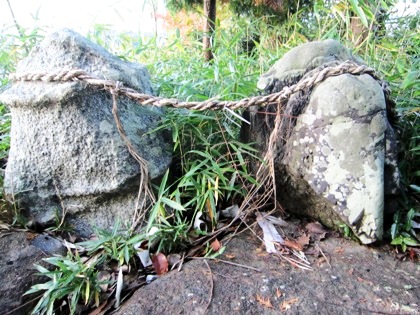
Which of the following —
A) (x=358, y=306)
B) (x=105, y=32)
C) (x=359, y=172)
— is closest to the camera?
(x=358, y=306)

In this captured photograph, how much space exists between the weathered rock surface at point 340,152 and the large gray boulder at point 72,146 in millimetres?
589

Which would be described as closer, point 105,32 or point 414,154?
point 414,154

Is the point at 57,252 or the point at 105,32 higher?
the point at 105,32

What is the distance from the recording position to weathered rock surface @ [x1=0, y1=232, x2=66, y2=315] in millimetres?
1021

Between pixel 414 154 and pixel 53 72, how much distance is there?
62.0 inches

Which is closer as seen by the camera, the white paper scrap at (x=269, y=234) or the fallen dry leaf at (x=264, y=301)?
the fallen dry leaf at (x=264, y=301)

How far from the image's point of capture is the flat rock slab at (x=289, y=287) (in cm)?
96

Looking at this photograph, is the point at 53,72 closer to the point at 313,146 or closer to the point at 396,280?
the point at 313,146

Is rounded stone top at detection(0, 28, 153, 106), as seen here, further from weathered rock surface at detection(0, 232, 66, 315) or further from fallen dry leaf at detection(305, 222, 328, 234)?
fallen dry leaf at detection(305, 222, 328, 234)

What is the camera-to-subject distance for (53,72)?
1.23m

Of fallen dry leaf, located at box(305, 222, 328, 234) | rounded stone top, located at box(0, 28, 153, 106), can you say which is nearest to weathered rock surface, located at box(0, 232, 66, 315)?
rounded stone top, located at box(0, 28, 153, 106)

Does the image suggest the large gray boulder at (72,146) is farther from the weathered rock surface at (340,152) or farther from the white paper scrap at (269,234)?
the weathered rock surface at (340,152)

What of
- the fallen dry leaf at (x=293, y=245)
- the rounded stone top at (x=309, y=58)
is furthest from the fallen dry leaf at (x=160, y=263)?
the rounded stone top at (x=309, y=58)

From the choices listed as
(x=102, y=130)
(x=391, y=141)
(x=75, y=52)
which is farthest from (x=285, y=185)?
(x=75, y=52)
